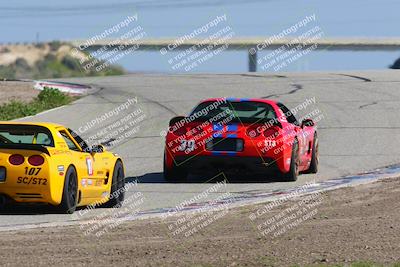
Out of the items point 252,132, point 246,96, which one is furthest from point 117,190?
point 246,96

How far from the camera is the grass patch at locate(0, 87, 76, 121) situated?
29.1 metres

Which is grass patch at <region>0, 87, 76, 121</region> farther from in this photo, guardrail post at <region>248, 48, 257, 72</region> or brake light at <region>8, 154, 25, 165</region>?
guardrail post at <region>248, 48, 257, 72</region>

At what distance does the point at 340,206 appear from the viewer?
13.3 metres

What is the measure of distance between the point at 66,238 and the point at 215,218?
219 centimetres

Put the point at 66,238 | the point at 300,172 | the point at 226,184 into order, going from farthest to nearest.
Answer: the point at 300,172, the point at 226,184, the point at 66,238

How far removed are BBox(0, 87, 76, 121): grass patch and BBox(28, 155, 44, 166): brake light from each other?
1536 cm

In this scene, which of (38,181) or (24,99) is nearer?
(38,181)

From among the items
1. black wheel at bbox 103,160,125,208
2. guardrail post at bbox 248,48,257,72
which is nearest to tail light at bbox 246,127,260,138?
black wheel at bbox 103,160,125,208

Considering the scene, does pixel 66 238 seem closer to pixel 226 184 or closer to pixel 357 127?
pixel 226 184

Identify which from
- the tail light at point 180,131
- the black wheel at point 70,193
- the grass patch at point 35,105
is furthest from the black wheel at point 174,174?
the grass patch at point 35,105

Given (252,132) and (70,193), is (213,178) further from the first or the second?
(70,193)

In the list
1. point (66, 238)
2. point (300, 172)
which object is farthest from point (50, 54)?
point (66, 238)

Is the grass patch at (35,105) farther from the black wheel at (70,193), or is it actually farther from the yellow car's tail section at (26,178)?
the yellow car's tail section at (26,178)

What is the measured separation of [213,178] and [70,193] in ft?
15.5
